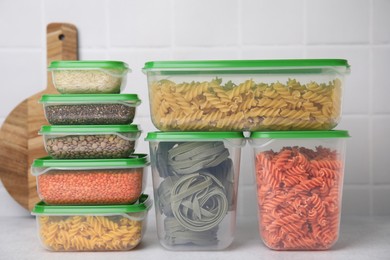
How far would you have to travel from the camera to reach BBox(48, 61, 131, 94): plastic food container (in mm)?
1260

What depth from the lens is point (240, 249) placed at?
4.11 feet

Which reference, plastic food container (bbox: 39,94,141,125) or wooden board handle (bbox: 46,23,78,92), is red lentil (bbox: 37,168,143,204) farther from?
wooden board handle (bbox: 46,23,78,92)

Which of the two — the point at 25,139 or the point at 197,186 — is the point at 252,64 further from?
the point at 25,139

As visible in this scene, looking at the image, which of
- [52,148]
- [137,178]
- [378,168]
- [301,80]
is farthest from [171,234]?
[378,168]

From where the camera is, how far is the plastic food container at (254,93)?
1215 millimetres

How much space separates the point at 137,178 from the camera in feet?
4.10

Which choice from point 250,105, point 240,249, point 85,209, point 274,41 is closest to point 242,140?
point 250,105

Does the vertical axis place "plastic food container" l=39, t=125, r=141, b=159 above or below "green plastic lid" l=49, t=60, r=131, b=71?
below

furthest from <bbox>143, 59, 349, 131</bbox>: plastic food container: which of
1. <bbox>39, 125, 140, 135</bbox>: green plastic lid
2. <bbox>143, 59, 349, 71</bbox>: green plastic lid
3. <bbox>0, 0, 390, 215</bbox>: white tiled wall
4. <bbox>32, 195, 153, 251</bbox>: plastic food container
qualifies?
<bbox>0, 0, 390, 215</bbox>: white tiled wall

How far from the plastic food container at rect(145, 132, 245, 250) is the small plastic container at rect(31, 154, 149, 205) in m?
0.07

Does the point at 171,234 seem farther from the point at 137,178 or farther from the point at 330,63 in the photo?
the point at 330,63

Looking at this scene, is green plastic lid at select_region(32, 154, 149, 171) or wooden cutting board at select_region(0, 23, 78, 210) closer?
green plastic lid at select_region(32, 154, 149, 171)

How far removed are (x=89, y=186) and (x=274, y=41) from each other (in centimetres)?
63

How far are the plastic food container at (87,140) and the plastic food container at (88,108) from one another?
2 centimetres
